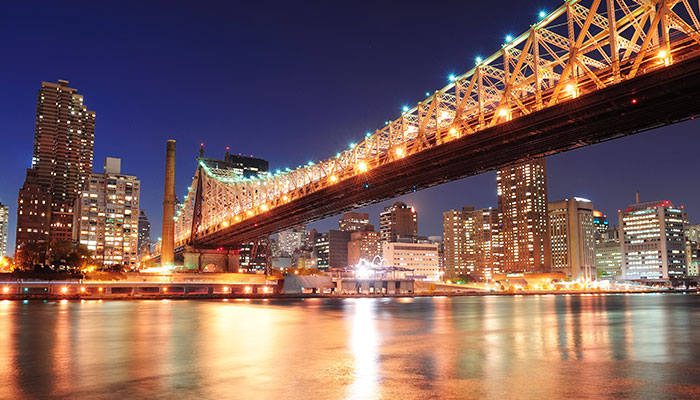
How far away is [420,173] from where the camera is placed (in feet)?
180

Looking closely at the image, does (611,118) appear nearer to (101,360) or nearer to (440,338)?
(440,338)

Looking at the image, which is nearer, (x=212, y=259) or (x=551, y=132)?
(x=551, y=132)

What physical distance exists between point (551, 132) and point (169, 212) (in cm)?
9308

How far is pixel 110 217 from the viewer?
627 feet

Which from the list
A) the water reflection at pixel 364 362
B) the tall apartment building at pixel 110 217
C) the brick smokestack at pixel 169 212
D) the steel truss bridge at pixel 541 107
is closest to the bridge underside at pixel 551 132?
the steel truss bridge at pixel 541 107

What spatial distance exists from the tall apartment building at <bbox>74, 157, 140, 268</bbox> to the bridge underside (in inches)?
5566

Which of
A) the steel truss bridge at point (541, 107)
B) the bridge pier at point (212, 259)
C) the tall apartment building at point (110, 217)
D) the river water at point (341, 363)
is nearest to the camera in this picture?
the river water at point (341, 363)

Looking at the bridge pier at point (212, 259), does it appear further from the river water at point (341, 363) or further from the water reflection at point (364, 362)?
the water reflection at point (364, 362)

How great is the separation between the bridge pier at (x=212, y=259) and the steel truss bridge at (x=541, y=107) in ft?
150

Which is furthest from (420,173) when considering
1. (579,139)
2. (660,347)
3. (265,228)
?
(265,228)

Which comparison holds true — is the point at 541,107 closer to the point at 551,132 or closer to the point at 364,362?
the point at 551,132

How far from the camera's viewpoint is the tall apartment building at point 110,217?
18712 centimetres

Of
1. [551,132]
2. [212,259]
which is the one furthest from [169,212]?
[551,132]

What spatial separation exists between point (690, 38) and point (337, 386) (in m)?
26.0
